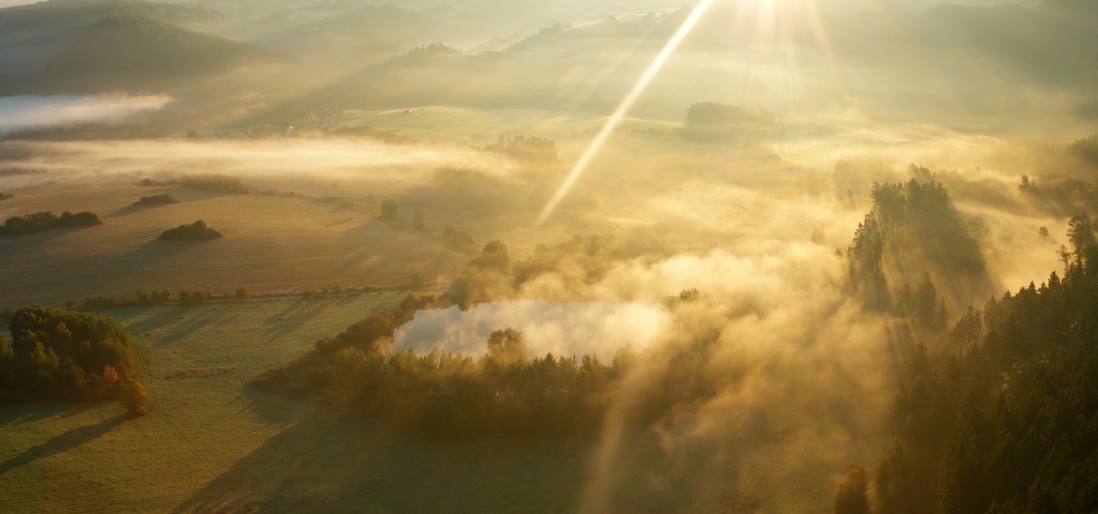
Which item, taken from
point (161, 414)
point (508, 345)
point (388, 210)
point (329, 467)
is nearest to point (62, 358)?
point (161, 414)

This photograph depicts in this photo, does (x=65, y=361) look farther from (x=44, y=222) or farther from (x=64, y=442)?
(x=44, y=222)

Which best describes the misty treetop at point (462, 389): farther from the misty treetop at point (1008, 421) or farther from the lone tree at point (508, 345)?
the misty treetop at point (1008, 421)

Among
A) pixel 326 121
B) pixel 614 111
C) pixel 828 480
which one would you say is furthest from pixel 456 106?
pixel 828 480

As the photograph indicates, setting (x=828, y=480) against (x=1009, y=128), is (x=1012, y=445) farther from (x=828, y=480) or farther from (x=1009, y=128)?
(x=1009, y=128)

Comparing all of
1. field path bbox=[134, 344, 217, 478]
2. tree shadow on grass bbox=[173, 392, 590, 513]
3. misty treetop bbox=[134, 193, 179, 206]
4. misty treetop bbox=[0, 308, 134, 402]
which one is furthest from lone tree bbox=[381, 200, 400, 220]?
tree shadow on grass bbox=[173, 392, 590, 513]

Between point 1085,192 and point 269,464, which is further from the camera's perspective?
point 1085,192

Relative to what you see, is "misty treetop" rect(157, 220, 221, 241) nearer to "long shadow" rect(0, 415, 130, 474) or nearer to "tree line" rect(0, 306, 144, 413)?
"tree line" rect(0, 306, 144, 413)

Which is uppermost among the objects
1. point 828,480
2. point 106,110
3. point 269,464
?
point 106,110

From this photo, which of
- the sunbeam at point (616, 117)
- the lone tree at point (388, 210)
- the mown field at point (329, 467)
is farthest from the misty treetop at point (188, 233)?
the sunbeam at point (616, 117)
